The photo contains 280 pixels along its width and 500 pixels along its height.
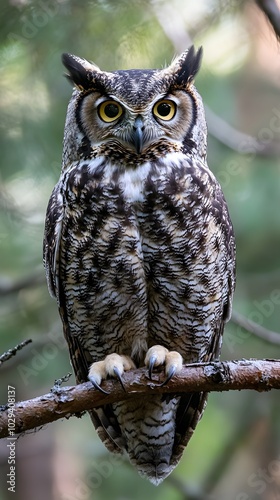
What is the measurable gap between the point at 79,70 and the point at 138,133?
0.37m

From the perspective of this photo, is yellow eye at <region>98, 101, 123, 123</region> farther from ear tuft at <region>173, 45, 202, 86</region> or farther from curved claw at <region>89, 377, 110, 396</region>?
curved claw at <region>89, 377, 110, 396</region>

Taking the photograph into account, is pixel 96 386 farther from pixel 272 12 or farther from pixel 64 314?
pixel 272 12

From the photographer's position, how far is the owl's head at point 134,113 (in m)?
2.43

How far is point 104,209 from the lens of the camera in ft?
8.19

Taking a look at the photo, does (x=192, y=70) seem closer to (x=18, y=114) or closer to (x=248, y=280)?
(x=18, y=114)

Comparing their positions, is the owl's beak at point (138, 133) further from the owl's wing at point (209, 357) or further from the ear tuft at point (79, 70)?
the owl's wing at point (209, 357)

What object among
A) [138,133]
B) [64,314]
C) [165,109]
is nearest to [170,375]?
[64,314]

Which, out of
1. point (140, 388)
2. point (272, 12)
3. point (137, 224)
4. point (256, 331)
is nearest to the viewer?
point (272, 12)

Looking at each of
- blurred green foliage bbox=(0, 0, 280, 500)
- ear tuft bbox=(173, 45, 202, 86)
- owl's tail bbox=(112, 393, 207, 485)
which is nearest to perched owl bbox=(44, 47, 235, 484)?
ear tuft bbox=(173, 45, 202, 86)

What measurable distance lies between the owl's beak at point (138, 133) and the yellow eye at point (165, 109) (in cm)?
10

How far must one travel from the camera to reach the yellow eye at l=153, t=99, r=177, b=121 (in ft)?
8.20

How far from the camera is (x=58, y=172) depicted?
11.8 ft

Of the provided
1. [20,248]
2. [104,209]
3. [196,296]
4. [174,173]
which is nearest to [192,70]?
[174,173]

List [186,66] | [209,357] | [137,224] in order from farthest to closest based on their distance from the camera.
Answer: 1. [209,357]
2. [186,66]
3. [137,224]
